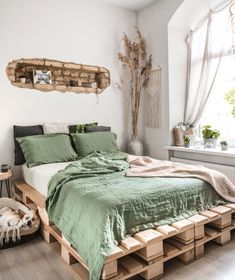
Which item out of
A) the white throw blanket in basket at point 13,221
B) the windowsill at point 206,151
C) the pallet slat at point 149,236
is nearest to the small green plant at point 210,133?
the windowsill at point 206,151

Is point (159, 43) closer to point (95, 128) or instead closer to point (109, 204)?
point (95, 128)

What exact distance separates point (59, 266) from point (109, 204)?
2.38ft

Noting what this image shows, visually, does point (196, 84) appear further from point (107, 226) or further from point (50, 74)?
point (107, 226)

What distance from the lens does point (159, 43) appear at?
3789 mm

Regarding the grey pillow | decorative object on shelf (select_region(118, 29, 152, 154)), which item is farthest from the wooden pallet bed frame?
decorative object on shelf (select_region(118, 29, 152, 154))

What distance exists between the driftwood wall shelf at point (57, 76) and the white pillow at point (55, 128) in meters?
0.47

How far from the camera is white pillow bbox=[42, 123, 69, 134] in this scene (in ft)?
10.8

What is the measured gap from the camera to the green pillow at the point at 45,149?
2894mm

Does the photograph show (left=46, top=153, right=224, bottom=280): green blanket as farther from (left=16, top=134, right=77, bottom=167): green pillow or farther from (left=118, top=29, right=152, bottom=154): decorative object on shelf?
(left=118, top=29, right=152, bottom=154): decorative object on shelf

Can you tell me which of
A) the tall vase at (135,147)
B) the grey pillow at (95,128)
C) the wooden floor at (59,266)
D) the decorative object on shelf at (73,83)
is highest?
the decorative object on shelf at (73,83)

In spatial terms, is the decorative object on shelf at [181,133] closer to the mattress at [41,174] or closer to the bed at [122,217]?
the bed at [122,217]

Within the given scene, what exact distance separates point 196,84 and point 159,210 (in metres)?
2.48

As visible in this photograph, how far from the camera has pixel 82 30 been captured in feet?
12.0

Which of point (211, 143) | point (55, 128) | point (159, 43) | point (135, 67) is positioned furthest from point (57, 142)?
point (159, 43)
